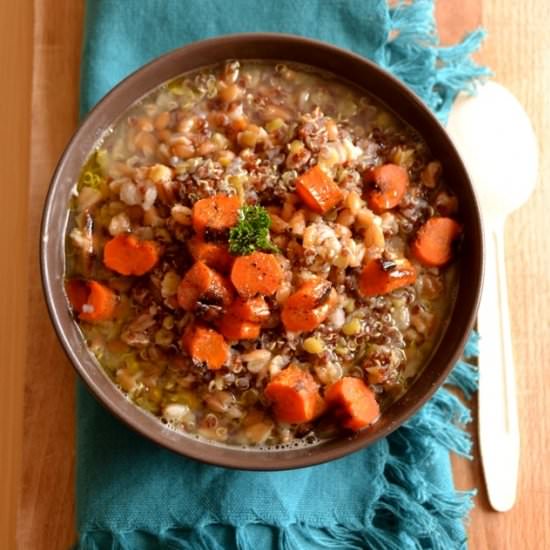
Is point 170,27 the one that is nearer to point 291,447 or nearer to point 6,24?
point 6,24

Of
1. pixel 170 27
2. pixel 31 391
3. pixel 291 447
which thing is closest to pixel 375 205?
pixel 291 447

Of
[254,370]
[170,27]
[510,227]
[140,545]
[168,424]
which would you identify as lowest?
[140,545]

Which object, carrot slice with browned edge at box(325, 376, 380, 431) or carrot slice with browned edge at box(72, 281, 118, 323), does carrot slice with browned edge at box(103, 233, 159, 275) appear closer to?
carrot slice with browned edge at box(72, 281, 118, 323)

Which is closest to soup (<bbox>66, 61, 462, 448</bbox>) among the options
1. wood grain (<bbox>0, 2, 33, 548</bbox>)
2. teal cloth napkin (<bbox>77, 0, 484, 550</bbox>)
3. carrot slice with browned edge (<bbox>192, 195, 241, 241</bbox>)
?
carrot slice with browned edge (<bbox>192, 195, 241, 241</bbox>)

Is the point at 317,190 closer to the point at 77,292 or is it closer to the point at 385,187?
the point at 385,187

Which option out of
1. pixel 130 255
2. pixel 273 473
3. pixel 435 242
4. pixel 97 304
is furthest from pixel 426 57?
pixel 273 473

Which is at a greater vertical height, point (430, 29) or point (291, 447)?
point (430, 29)

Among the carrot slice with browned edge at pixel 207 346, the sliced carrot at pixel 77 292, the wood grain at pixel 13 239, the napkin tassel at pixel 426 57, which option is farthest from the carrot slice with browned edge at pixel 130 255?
the napkin tassel at pixel 426 57
